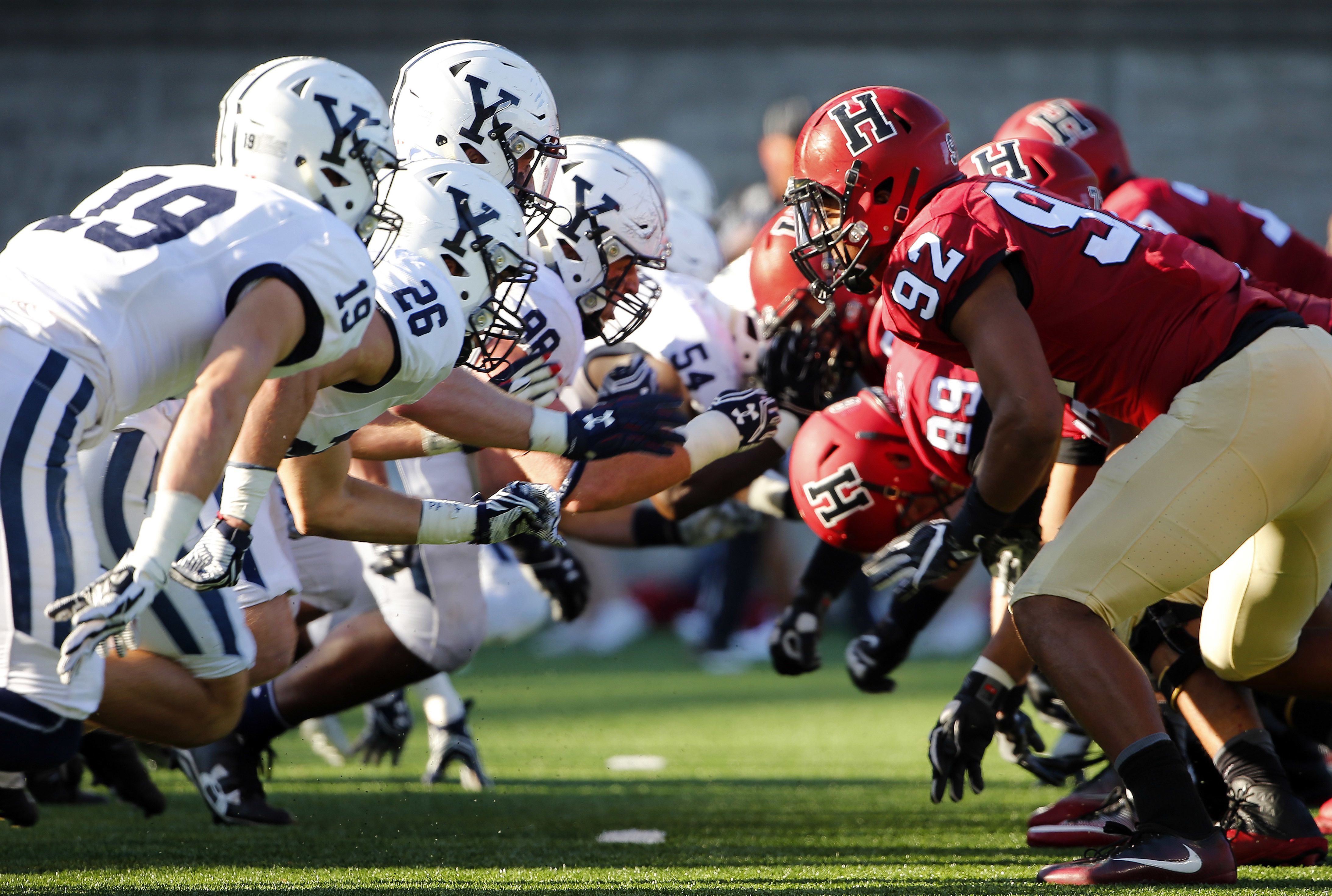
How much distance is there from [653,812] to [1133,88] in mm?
9038

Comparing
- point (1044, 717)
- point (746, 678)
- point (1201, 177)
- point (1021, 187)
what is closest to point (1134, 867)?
point (1021, 187)

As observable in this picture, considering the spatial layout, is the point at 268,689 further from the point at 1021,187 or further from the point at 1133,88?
the point at 1133,88

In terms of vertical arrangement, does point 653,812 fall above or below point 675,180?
below

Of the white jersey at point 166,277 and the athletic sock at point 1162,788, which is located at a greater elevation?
the white jersey at point 166,277

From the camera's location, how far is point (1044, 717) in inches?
177

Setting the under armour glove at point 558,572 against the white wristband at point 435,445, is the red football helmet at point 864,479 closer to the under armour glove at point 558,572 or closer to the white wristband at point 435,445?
the under armour glove at point 558,572

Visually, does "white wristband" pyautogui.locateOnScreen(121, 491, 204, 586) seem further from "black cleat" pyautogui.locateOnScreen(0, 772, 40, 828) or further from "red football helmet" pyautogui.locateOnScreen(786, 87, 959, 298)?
"red football helmet" pyautogui.locateOnScreen(786, 87, 959, 298)

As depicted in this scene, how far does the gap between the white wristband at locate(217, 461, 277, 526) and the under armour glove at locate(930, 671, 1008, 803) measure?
64.3 inches

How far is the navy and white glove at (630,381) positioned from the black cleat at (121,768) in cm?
164

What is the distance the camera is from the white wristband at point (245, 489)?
103 inches

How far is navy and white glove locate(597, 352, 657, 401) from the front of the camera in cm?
411

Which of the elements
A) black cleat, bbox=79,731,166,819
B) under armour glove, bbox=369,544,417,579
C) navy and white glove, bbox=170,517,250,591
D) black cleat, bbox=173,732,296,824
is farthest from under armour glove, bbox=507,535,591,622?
navy and white glove, bbox=170,517,250,591

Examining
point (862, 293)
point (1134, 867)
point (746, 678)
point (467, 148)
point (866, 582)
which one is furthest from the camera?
point (866, 582)

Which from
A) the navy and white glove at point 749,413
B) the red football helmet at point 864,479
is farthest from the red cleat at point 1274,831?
the navy and white glove at point 749,413
